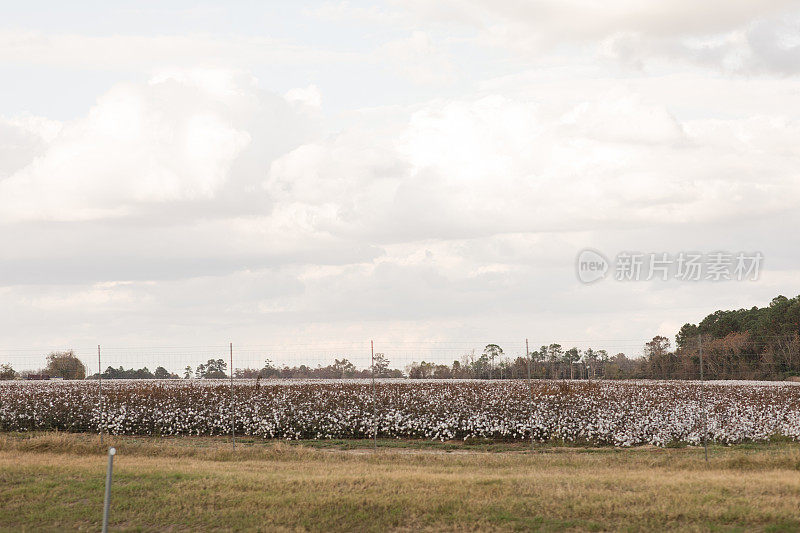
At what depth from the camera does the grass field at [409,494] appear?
13.4 m

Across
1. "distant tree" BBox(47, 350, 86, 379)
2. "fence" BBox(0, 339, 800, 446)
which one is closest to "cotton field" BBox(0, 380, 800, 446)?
"fence" BBox(0, 339, 800, 446)

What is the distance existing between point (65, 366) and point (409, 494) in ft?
239

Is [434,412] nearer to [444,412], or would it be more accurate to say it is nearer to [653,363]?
[444,412]

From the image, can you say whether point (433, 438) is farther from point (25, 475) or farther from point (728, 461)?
point (25, 475)

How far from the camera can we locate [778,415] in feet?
88.6

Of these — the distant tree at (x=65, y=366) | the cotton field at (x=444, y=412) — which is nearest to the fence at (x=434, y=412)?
the cotton field at (x=444, y=412)

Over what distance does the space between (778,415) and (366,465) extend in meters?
15.4

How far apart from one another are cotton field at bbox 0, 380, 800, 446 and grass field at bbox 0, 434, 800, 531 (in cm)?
569

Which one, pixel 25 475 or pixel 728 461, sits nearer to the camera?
pixel 25 475

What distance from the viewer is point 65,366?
7944 centimetres

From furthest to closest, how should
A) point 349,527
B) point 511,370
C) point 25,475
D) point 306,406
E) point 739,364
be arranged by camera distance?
1. point 511,370
2. point 739,364
3. point 306,406
4. point 25,475
5. point 349,527

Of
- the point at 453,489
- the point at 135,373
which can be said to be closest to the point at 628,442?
the point at 453,489

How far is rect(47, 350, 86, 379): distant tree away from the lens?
77.0 metres

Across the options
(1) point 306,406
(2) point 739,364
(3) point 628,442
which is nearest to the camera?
(3) point 628,442
